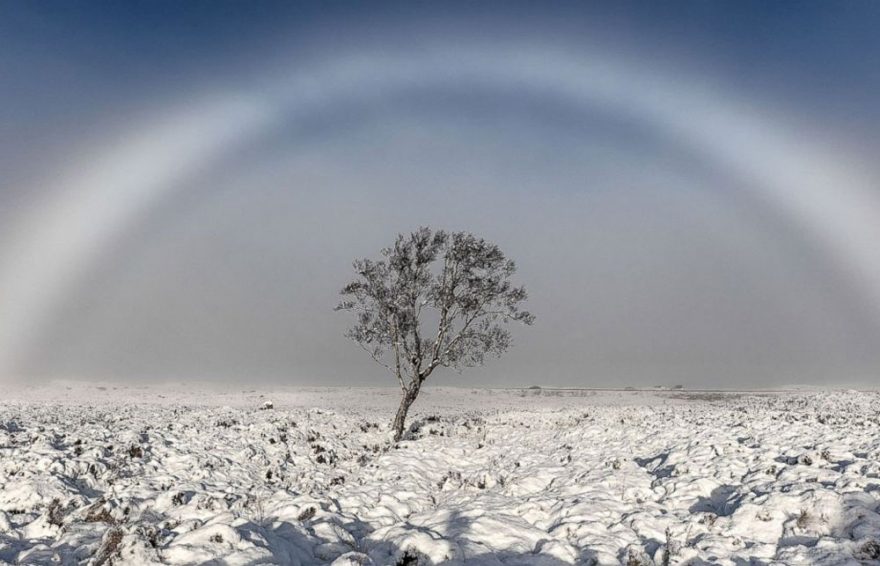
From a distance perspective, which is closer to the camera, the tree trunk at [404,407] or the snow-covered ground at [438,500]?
the snow-covered ground at [438,500]

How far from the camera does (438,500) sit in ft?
41.3

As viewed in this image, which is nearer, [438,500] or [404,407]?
[438,500]

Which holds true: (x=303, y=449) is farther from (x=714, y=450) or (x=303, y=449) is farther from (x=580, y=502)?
(x=714, y=450)

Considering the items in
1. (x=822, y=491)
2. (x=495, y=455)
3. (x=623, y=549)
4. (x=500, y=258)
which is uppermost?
(x=500, y=258)

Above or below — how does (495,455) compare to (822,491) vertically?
below

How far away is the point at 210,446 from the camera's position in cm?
1758

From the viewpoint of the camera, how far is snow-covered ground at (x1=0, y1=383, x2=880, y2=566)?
25.0ft

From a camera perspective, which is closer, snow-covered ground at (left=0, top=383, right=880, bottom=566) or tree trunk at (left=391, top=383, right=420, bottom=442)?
snow-covered ground at (left=0, top=383, right=880, bottom=566)

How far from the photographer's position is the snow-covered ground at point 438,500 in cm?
761

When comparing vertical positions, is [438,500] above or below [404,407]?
below

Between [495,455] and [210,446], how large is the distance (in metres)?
11.0

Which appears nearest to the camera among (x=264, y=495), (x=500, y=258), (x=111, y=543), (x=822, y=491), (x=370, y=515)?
(x=111, y=543)

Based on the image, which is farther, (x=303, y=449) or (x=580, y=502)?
(x=303, y=449)

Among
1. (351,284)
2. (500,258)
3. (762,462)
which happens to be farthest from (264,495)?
(500,258)
